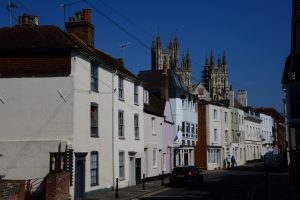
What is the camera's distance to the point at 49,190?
24.0 metres

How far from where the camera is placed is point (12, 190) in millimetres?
21828

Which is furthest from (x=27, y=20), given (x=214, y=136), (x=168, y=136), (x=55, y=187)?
(x=214, y=136)

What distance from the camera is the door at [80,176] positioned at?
90.0 ft

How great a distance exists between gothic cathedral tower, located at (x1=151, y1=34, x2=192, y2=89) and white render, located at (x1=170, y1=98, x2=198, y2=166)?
3591 inches

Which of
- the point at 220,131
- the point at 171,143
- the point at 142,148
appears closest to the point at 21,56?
the point at 142,148

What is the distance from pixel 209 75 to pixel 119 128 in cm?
13490

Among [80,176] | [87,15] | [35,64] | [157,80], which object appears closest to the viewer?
[35,64]

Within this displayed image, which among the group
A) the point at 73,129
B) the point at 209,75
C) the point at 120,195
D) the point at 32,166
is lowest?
the point at 120,195

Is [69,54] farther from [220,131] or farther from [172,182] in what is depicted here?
[220,131]

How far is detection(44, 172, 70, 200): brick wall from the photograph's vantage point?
2394 centimetres

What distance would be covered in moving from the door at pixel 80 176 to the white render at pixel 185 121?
85.9 ft

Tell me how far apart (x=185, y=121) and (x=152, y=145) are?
15.8 m

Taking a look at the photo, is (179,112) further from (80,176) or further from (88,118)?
(80,176)

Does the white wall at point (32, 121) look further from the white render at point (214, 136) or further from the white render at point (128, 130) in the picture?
the white render at point (214, 136)
